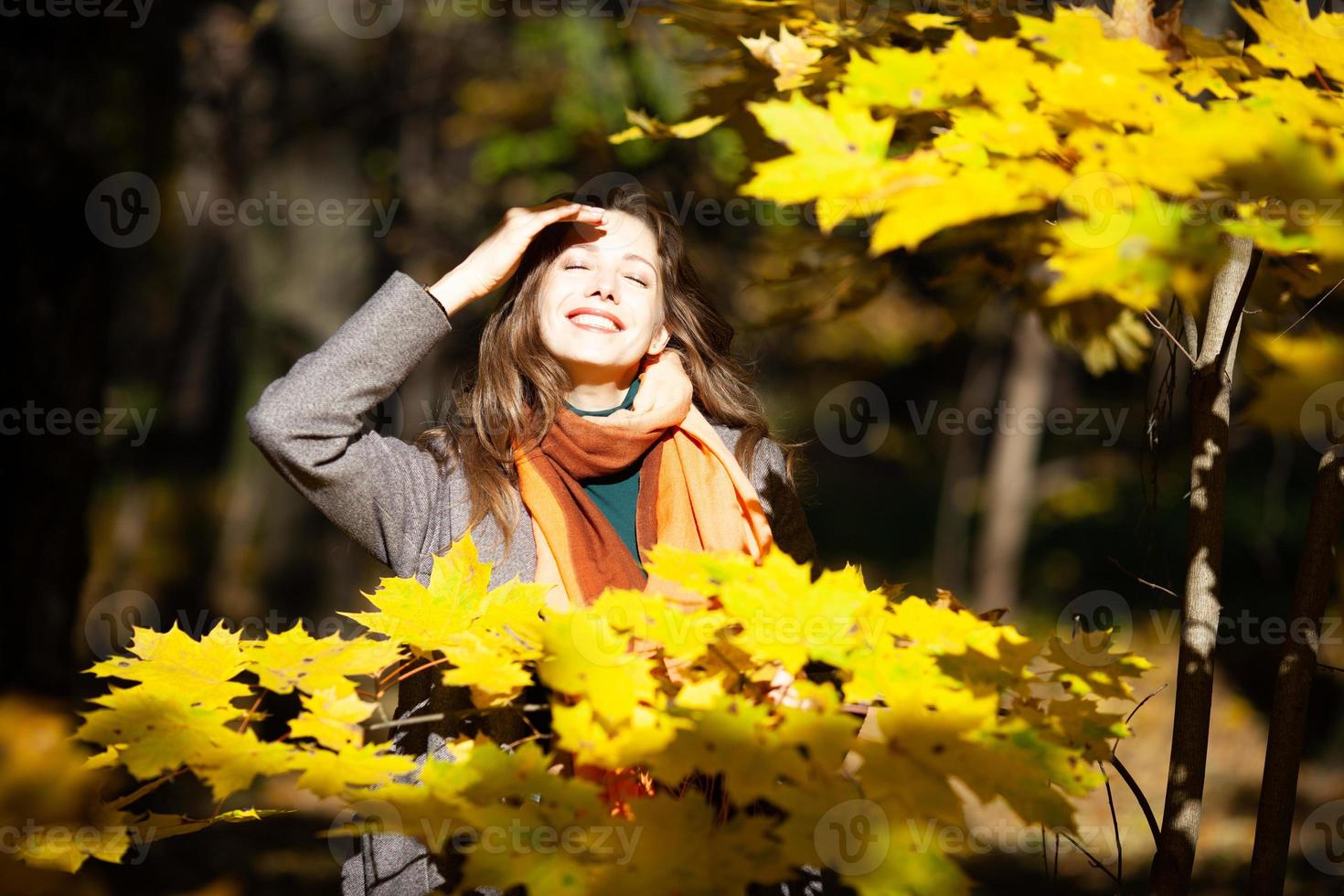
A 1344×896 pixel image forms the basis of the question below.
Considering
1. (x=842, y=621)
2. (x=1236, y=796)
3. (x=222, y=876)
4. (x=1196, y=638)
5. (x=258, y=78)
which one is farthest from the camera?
(x=258, y=78)

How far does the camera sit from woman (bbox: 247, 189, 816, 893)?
168cm

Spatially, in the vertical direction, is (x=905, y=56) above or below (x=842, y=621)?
above

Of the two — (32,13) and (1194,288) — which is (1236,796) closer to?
(1194,288)

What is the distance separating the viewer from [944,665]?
1.28 m

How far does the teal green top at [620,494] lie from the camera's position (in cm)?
205

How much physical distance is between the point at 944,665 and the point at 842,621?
0.44 ft

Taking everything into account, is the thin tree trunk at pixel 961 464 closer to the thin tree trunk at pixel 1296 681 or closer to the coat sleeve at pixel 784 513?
the coat sleeve at pixel 784 513

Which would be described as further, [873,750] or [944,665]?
[944,665]

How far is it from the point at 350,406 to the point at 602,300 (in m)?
0.50

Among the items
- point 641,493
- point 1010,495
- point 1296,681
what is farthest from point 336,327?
point 1296,681

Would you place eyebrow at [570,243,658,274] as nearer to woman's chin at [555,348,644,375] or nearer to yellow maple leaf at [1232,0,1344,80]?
woman's chin at [555,348,644,375]

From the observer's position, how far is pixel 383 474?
1782mm

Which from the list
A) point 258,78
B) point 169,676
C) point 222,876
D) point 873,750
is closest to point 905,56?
point 873,750

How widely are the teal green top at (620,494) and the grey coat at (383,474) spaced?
0.20 meters
